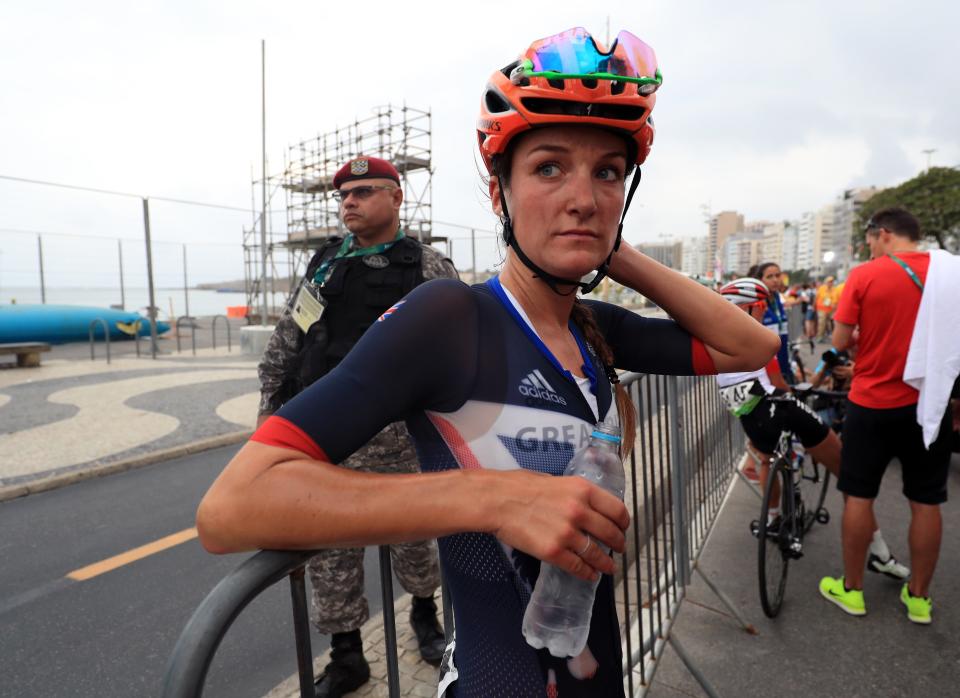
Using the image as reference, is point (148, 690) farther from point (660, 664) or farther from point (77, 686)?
point (660, 664)

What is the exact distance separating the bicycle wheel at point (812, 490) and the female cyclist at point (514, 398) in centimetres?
358

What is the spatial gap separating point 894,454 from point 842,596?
0.93m

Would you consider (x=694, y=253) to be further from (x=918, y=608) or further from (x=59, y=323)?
(x=918, y=608)

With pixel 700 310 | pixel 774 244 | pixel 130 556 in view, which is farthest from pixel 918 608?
pixel 774 244

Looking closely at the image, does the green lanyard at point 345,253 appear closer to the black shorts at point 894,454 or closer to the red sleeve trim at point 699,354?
the red sleeve trim at point 699,354

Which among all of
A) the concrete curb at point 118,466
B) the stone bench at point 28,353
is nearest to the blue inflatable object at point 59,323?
the stone bench at point 28,353

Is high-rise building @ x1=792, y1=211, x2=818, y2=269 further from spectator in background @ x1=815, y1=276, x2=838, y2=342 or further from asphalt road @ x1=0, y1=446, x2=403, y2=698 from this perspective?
asphalt road @ x1=0, y1=446, x2=403, y2=698

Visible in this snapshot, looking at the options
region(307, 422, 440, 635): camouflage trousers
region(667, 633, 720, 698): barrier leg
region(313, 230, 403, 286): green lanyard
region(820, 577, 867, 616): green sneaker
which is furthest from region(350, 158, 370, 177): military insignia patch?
region(820, 577, 867, 616): green sneaker

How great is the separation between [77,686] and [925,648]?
177 inches

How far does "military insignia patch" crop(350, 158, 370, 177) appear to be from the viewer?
126 inches

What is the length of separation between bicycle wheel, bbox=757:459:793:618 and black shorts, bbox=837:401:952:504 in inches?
14.4

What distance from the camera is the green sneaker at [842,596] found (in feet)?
11.5

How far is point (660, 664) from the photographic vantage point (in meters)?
3.08

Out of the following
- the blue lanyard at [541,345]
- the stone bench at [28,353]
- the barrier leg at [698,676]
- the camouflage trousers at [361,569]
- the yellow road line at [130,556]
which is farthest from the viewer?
the stone bench at [28,353]
